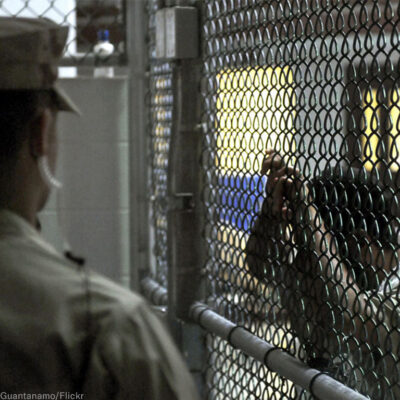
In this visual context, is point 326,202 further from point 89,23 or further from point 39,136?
point 89,23

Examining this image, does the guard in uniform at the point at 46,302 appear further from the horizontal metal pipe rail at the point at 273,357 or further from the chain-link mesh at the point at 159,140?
the chain-link mesh at the point at 159,140

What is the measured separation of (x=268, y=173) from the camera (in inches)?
82.0

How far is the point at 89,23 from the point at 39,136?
105 inches

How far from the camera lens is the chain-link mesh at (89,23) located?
3.52 meters

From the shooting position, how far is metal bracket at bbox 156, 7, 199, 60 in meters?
2.54

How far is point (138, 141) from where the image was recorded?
3.53 metres

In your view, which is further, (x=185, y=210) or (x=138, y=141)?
(x=138, y=141)

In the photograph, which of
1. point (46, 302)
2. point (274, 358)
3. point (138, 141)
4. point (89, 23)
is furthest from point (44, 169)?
point (89, 23)

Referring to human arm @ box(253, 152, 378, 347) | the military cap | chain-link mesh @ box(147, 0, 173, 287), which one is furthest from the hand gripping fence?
the military cap

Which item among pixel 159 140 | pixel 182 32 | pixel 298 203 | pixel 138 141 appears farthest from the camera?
pixel 138 141

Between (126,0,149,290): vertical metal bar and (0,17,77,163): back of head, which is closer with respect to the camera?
(0,17,77,163): back of head

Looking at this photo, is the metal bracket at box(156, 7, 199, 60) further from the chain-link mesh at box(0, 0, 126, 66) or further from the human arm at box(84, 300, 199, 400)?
the human arm at box(84, 300, 199, 400)

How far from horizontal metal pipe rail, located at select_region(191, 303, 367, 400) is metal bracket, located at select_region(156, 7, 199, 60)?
0.81 m

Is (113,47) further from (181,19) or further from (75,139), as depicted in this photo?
(181,19)
